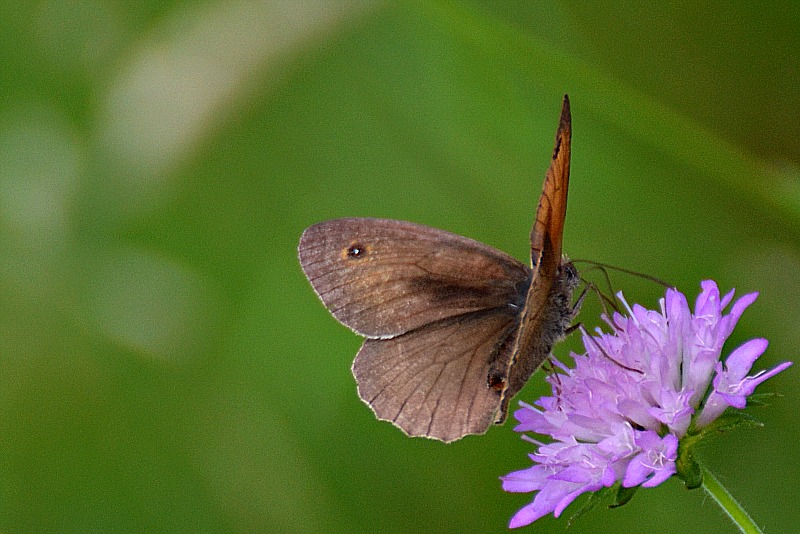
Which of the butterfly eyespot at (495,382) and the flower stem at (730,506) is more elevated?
the butterfly eyespot at (495,382)

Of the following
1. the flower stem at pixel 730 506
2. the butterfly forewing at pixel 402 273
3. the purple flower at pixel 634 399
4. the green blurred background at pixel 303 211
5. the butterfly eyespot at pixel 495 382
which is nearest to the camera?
the flower stem at pixel 730 506

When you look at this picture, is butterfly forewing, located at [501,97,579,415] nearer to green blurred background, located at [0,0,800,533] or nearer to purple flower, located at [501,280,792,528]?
purple flower, located at [501,280,792,528]

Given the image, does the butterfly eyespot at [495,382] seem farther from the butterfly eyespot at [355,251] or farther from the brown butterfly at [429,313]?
the butterfly eyespot at [355,251]

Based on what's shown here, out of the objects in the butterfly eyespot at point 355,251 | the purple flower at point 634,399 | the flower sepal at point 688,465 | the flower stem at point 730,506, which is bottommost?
the flower stem at point 730,506

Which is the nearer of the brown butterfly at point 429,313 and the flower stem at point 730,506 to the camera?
the flower stem at point 730,506

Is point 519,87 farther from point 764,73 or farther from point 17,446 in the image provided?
point 17,446

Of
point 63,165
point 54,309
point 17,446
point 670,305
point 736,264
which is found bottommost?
point 736,264

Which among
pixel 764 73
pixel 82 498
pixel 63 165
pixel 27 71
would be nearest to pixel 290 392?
pixel 82 498

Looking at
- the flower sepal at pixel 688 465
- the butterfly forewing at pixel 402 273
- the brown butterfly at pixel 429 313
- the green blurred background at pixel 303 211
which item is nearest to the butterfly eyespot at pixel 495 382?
the brown butterfly at pixel 429 313
